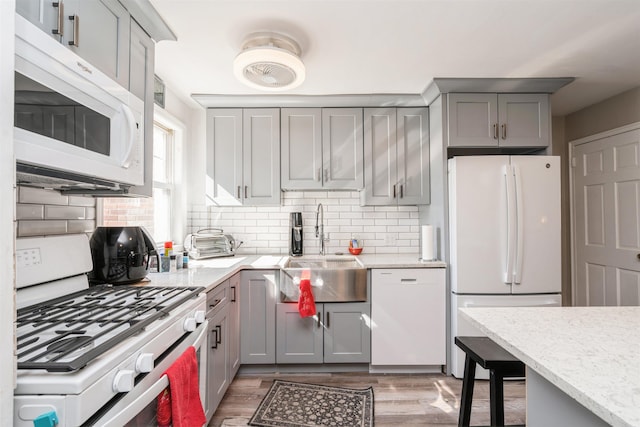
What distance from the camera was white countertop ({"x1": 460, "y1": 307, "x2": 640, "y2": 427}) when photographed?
0.68 m

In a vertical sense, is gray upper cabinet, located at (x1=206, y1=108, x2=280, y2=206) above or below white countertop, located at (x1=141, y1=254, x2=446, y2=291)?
above

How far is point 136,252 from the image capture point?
180 cm

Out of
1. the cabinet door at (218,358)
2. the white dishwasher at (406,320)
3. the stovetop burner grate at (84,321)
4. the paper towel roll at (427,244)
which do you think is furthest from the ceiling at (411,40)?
the cabinet door at (218,358)

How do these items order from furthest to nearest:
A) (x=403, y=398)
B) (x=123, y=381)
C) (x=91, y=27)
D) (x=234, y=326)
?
(x=234, y=326)
(x=403, y=398)
(x=91, y=27)
(x=123, y=381)

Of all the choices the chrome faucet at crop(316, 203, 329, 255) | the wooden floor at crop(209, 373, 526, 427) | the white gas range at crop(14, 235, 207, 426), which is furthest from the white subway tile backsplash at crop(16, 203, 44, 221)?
the chrome faucet at crop(316, 203, 329, 255)

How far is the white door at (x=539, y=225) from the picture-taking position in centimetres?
261

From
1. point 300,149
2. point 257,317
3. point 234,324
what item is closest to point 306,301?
point 257,317

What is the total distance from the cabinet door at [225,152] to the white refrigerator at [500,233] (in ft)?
6.35

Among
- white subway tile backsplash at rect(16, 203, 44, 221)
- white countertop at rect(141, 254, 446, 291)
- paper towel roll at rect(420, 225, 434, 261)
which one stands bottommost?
white countertop at rect(141, 254, 446, 291)

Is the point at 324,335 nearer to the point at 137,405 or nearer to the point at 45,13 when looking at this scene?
the point at 137,405

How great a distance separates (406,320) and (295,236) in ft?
4.13

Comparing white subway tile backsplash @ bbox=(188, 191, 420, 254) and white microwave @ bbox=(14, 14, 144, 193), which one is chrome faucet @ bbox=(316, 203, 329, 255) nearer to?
white subway tile backsplash @ bbox=(188, 191, 420, 254)

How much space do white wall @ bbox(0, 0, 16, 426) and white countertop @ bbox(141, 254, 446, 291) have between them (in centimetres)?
110

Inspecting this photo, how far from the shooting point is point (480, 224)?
103 inches
